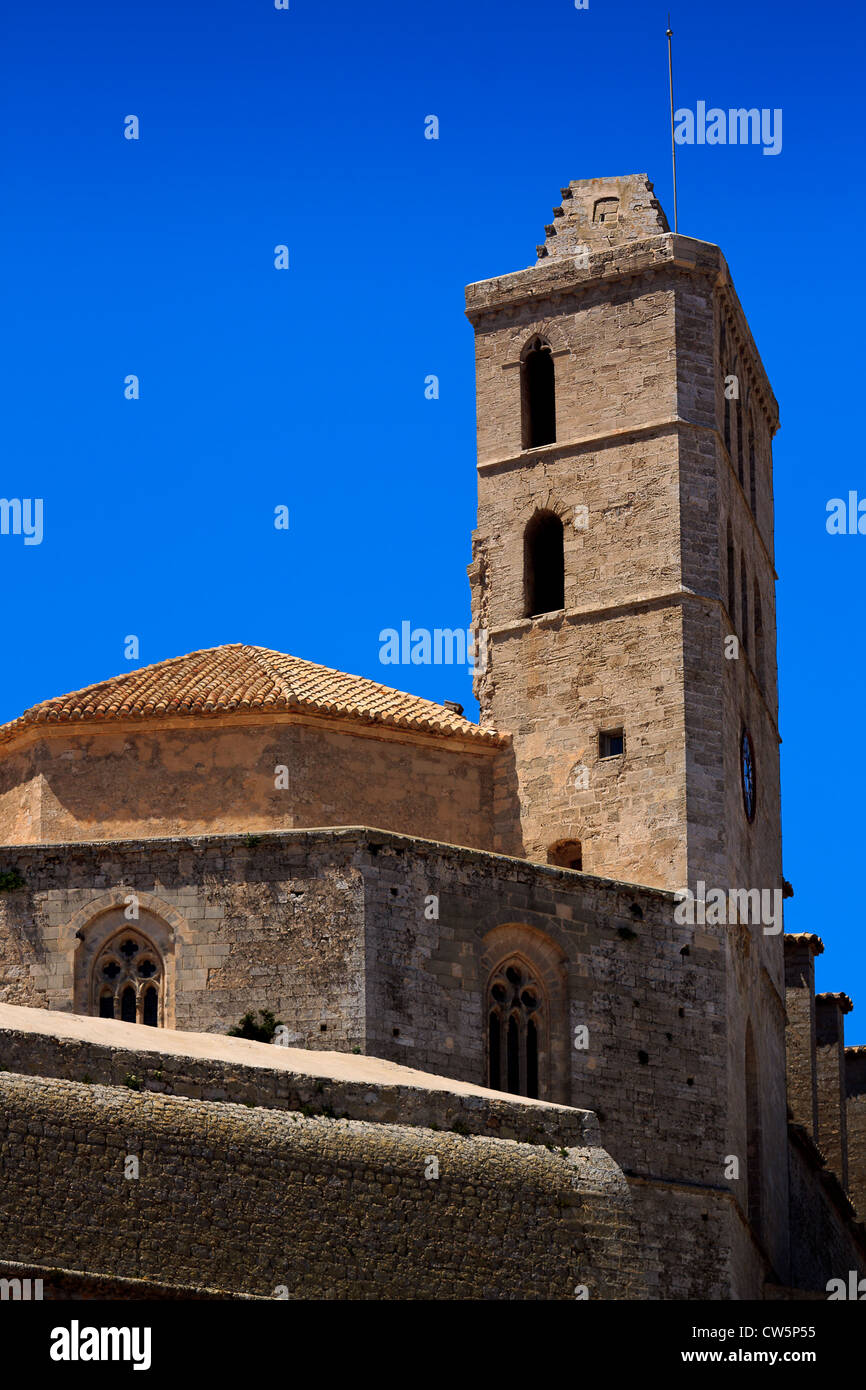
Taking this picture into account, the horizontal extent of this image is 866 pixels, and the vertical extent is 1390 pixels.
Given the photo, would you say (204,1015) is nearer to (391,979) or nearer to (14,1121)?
(391,979)

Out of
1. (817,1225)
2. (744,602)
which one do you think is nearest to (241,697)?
(744,602)

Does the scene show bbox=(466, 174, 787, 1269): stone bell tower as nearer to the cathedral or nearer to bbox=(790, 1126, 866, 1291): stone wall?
the cathedral

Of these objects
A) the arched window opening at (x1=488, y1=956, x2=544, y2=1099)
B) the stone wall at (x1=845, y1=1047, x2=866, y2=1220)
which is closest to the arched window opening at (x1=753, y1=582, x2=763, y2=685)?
the arched window opening at (x1=488, y1=956, x2=544, y2=1099)

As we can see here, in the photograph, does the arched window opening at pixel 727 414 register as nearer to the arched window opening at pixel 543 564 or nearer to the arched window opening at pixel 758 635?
the arched window opening at pixel 758 635

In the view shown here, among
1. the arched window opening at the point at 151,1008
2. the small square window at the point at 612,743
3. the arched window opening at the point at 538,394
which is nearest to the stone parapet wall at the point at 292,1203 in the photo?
the arched window opening at the point at 151,1008

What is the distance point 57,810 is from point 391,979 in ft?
21.2

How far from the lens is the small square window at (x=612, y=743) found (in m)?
39.8

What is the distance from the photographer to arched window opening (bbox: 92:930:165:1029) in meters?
35.6

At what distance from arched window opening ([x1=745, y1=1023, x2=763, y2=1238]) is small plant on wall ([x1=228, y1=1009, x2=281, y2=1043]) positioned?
802cm

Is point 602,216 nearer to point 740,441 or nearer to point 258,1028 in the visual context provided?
point 740,441

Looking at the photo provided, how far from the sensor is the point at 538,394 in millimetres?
43188

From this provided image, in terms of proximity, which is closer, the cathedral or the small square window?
the cathedral
